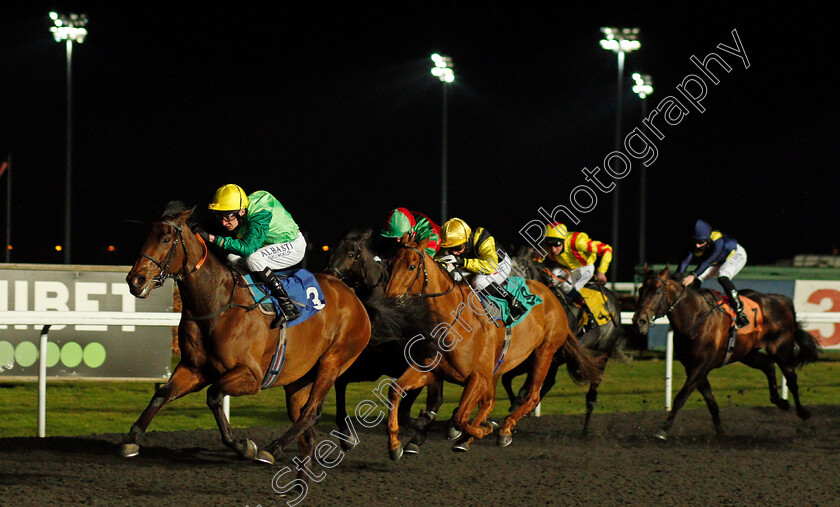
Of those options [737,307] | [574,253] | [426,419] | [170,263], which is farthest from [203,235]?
[737,307]

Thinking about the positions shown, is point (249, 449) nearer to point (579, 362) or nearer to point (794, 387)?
point (579, 362)

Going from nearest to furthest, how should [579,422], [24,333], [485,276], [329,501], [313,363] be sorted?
[329,501], [313,363], [485,276], [579,422], [24,333]

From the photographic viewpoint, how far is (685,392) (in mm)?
6434

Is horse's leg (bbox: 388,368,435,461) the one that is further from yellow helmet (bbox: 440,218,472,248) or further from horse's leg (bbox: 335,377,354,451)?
yellow helmet (bbox: 440,218,472,248)

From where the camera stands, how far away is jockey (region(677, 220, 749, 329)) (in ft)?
23.3

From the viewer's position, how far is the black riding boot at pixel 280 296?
14.5 feet

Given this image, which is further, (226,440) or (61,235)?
(61,235)

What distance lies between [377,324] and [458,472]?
92cm

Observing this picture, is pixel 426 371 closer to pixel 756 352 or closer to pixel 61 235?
pixel 756 352

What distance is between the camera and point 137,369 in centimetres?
740

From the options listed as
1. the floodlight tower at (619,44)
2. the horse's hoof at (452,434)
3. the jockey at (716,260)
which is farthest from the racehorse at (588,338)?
the floodlight tower at (619,44)

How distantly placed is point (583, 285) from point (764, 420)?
5.76ft

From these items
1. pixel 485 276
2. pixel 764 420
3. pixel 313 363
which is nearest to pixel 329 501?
pixel 313 363

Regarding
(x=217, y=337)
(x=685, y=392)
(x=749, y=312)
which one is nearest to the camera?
(x=217, y=337)
